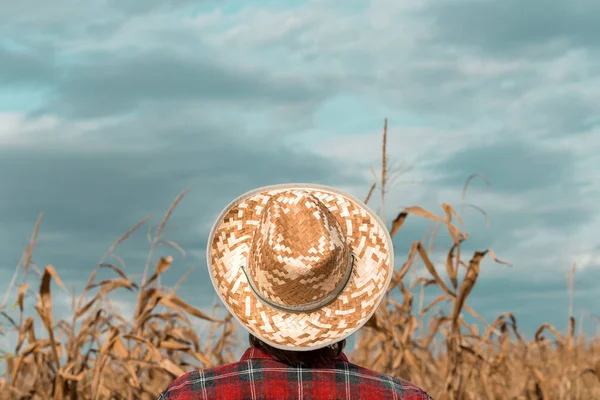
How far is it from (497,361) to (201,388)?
3400 mm

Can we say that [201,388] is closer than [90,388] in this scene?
Yes

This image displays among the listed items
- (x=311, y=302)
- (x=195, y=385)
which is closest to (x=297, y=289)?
(x=311, y=302)

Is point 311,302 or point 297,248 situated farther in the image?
point 311,302

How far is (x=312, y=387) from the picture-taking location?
2969 millimetres

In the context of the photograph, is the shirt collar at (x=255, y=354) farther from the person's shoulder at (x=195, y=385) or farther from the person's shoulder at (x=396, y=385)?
the person's shoulder at (x=396, y=385)

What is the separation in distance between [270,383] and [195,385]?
0.26 m

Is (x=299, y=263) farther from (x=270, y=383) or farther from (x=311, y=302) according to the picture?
(x=270, y=383)

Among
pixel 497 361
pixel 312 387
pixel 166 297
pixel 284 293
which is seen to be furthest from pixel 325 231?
pixel 497 361

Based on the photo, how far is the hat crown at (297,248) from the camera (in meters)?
2.90

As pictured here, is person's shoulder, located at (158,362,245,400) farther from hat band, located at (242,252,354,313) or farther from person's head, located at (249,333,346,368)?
hat band, located at (242,252,354,313)

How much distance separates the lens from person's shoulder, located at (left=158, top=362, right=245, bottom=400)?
9.63 ft

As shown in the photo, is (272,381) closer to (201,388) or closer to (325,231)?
(201,388)

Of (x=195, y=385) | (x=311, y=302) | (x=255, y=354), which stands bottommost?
(x=195, y=385)

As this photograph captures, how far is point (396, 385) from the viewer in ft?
10.0
